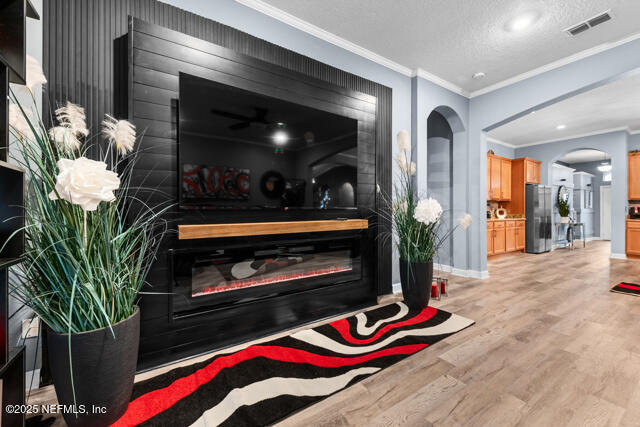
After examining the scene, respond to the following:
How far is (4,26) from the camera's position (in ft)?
3.51

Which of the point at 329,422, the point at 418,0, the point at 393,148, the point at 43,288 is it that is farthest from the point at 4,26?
the point at 393,148

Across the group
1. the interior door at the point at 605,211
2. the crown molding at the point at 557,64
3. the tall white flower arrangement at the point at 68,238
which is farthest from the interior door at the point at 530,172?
the tall white flower arrangement at the point at 68,238

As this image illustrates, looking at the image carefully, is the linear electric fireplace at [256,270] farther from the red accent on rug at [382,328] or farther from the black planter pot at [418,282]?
the black planter pot at [418,282]

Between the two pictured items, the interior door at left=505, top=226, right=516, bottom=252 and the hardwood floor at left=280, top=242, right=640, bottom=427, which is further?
the interior door at left=505, top=226, right=516, bottom=252

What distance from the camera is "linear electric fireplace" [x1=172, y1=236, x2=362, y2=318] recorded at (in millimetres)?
1888

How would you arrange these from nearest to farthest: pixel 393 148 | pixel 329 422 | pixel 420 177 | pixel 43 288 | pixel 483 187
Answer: pixel 43 288
pixel 329 422
pixel 393 148
pixel 420 177
pixel 483 187

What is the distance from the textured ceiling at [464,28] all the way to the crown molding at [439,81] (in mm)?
77

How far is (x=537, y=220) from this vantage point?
6438 millimetres

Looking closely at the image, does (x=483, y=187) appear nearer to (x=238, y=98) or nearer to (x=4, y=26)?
(x=238, y=98)

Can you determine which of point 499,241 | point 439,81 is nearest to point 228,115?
point 439,81

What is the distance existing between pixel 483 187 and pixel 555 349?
8.51ft

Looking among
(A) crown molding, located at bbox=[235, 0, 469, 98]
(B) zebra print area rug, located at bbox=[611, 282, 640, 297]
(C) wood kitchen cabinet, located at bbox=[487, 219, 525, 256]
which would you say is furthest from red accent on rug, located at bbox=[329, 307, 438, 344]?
(C) wood kitchen cabinet, located at bbox=[487, 219, 525, 256]

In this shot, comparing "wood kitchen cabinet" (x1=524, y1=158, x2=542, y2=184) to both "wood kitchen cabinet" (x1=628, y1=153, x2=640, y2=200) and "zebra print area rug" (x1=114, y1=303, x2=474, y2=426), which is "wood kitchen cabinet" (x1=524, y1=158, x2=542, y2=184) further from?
"zebra print area rug" (x1=114, y1=303, x2=474, y2=426)

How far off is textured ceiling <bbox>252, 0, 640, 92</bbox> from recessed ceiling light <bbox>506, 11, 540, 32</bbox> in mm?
46
